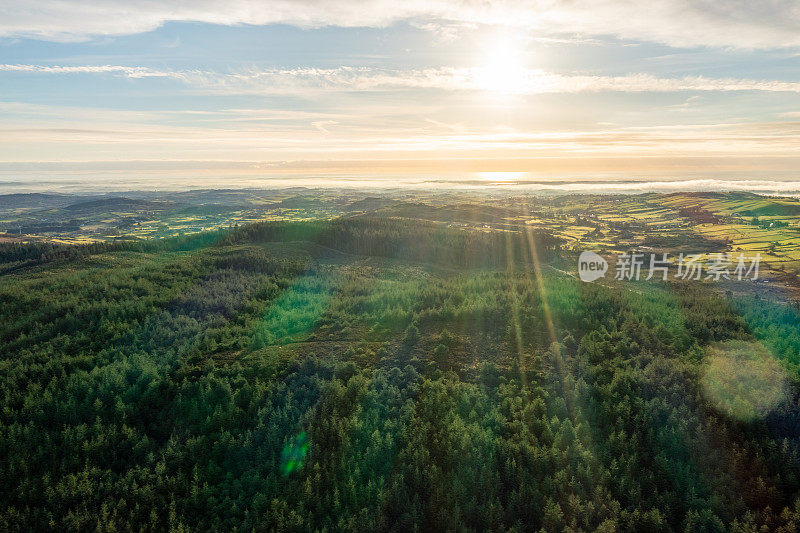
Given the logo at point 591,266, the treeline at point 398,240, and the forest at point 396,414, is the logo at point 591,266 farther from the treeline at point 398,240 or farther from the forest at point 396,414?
the forest at point 396,414

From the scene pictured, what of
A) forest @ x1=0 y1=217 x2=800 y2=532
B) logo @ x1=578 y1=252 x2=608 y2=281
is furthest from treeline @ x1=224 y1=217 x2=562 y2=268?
forest @ x1=0 y1=217 x2=800 y2=532

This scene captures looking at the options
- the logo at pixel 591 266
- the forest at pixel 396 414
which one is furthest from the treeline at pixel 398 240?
the forest at pixel 396 414

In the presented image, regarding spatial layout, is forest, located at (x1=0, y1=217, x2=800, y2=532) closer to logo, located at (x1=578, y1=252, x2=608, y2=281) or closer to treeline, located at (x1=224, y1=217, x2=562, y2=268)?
treeline, located at (x1=224, y1=217, x2=562, y2=268)

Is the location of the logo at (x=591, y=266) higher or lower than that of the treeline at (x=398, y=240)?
lower

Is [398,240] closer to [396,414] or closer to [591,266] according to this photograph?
[591,266]

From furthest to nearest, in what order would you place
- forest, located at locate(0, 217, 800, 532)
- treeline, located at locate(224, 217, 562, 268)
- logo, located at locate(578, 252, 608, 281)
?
logo, located at locate(578, 252, 608, 281), treeline, located at locate(224, 217, 562, 268), forest, located at locate(0, 217, 800, 532)

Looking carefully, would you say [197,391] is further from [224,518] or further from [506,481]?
[506,481]
